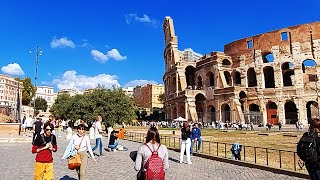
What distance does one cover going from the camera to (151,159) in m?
4.73

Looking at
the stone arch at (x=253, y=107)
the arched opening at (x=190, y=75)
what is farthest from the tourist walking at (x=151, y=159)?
the arched opening at (x=190, y=75)

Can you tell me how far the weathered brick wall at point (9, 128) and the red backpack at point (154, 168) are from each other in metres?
25.9

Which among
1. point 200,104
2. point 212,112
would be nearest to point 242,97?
point 212,112

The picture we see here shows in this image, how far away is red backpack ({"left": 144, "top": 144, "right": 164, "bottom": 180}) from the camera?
4655 mm

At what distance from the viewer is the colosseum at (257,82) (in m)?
51.2

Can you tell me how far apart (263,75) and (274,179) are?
49194 mm

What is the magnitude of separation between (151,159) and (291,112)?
175 feet

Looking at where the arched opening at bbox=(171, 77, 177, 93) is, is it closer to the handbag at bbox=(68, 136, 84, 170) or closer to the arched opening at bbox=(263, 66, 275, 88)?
the arched opening at bbox=(263, 66, 275, 88)

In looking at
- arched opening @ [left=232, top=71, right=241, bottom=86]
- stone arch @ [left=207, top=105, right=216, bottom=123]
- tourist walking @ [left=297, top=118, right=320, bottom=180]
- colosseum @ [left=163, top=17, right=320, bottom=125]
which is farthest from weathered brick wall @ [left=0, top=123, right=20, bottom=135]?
arched opening @ [left=232, top=71, right=241, bottom=86]

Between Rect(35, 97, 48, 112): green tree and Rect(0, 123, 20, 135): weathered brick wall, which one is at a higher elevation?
Rect(35, 97, 48, 112): green tree

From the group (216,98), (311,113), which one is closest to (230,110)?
(216,98)

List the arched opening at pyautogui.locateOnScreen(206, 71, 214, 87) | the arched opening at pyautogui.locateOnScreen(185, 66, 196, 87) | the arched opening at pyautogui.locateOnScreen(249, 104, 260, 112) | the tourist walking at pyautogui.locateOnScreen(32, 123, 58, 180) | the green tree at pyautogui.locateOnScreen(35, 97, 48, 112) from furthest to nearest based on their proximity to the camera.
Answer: the green tree at pyautogui.locateOnScreen(35, 97, 48, 112)
the arched opening at pyautogui.locateOnScreen(185, 66, 196, 87)
the arched opening at pyautogui.locateOnScreen(206, 71, 214, 87)
the arched opening at pyautogui.locateOnScreen(249, 104, 260, 112)
the tourist walking at pyautogui.locateOnScreen(32, 123, 58, 180)

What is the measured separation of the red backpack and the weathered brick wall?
2592 centimetres

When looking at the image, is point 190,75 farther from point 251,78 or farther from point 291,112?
point 291,112
